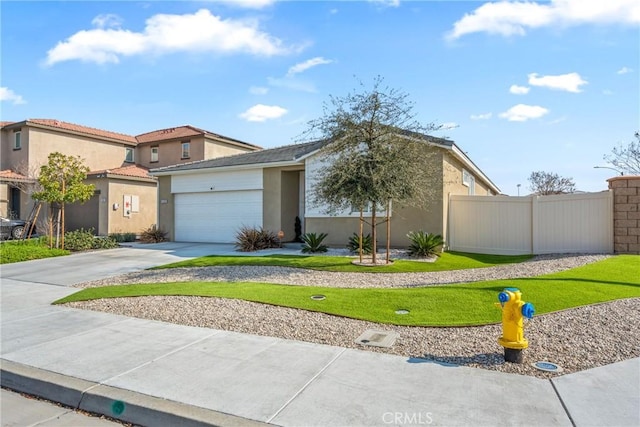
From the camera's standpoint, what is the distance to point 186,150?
2888 centimetres

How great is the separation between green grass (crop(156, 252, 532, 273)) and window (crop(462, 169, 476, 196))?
5.05 m

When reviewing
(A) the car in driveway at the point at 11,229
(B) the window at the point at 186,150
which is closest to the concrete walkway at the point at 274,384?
(A) the car in driveway at the point at 11,229

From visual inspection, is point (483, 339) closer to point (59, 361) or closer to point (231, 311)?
point (231, 311)

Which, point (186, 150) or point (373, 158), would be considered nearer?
point (373, 158)

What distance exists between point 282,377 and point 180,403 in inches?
40.4

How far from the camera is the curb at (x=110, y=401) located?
356 cm

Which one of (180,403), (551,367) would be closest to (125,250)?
(180,403)

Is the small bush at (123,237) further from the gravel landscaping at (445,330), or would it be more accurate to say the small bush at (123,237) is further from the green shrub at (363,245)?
the gravel landscaping at (445,330)

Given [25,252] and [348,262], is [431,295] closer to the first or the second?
[348,262]

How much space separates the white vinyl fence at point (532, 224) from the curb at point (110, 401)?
12750 mm

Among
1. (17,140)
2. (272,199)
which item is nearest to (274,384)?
(272,199)

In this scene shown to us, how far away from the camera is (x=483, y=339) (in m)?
5.34

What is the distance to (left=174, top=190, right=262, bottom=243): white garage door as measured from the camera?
18.1m

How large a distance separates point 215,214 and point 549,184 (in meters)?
33.9
